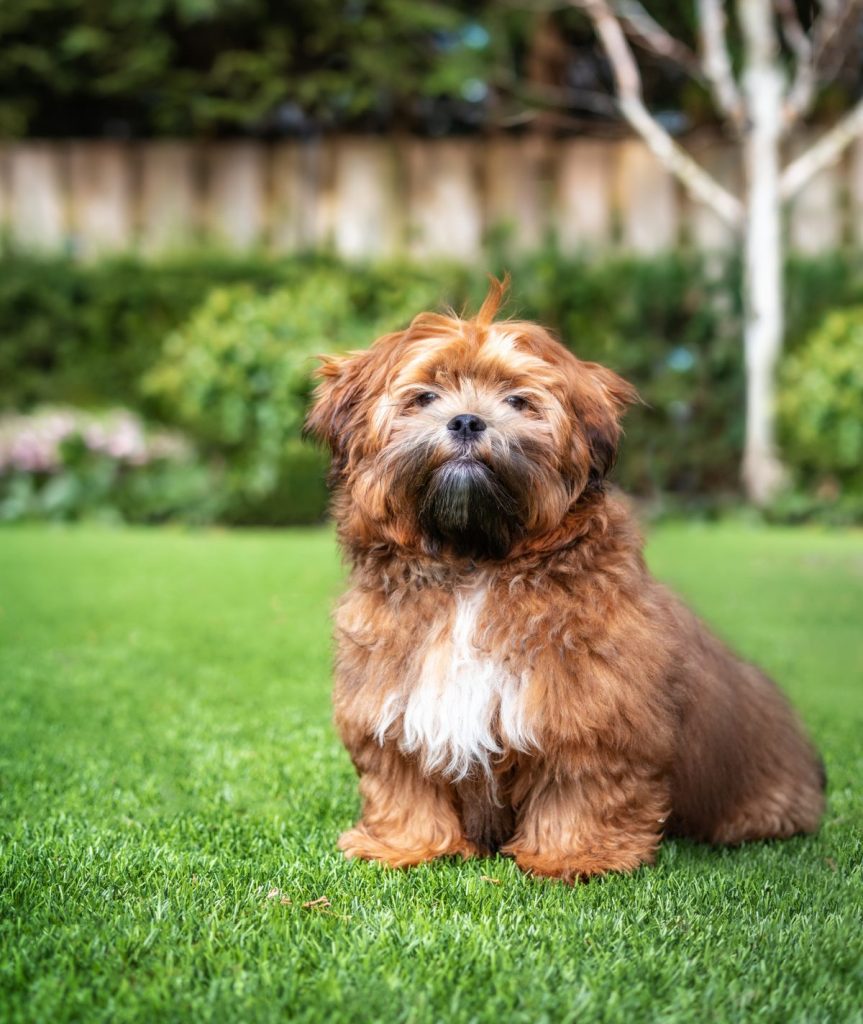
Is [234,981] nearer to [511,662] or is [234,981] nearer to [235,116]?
[511,662]

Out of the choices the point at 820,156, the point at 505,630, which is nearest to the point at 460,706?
the point at 505,630

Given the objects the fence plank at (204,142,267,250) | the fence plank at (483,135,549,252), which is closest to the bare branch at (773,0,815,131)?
the fence plank at (483,135,549,252)

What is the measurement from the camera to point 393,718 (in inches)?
122

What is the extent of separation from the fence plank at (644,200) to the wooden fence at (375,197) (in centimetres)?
1

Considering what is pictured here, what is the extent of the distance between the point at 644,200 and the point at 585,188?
0.56m

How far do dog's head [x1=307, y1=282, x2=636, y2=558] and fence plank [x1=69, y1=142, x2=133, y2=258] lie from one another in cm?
924

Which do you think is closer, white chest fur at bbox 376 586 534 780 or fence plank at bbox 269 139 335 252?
white chest fur at bbox 376 586 534 780

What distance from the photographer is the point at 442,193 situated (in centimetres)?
1162

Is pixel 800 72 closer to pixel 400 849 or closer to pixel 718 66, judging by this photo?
pixel 718 66

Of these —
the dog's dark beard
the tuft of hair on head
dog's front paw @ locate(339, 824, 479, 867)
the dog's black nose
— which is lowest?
dog's front paw @ locate(339, 824, 479, 867)

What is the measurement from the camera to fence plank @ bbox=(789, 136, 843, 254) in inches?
439

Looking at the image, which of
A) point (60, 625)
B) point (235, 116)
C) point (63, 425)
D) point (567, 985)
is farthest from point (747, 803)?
point (235, 116)

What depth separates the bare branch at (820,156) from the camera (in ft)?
33.7

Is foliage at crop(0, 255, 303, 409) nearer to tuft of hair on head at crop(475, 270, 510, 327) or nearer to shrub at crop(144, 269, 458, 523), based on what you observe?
shrub at crop(144, 269, 458, 523)
